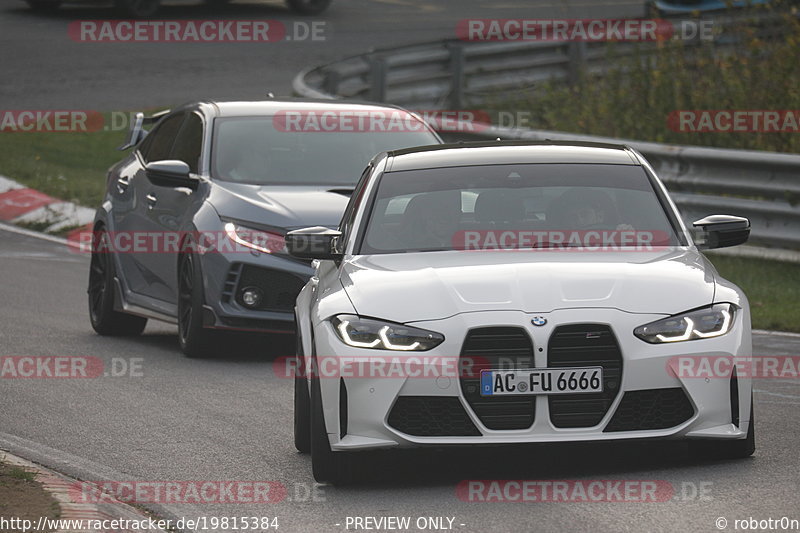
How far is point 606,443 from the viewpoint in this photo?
6805mm

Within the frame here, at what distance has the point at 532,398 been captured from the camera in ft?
22.2

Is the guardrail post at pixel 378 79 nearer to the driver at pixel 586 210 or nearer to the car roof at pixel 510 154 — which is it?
the car roof at pixel 510 154

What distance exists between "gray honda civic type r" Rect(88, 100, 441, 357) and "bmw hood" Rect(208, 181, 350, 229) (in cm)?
1

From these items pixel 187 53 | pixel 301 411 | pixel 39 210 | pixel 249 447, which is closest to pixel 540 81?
pixel 187 53

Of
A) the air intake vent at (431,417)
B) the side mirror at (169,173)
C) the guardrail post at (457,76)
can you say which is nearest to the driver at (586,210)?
the air intake vent at (431,417)

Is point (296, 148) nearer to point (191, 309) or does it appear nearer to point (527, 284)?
point (191, 309)

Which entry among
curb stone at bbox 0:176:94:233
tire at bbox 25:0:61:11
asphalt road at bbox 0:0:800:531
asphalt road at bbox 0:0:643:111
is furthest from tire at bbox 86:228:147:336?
tire at bbox 25:0:61:11

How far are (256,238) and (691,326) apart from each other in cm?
456

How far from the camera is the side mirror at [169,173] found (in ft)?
37.8

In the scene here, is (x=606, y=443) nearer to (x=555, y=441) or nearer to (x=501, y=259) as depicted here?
(x=555, y=441)

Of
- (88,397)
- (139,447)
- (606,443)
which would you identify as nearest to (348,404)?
(606,443)

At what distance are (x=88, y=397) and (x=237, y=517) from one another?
3.39 m

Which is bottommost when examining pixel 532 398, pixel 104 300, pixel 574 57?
pixel 574 57

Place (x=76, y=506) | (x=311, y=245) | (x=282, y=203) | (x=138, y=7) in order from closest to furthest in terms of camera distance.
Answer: (x=76, y=506)
(x=311, y=245)
(x=282, y=203)
(x=138, y=7)
